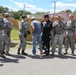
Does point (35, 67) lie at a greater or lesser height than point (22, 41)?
lesser

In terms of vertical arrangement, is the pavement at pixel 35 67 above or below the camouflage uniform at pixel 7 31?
below

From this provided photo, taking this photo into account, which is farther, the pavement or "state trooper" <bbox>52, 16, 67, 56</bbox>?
"state trooper" <bbox>52, 16, 67, 56</bbox>

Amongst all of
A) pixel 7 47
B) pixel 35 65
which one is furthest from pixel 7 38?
pixel 35 65

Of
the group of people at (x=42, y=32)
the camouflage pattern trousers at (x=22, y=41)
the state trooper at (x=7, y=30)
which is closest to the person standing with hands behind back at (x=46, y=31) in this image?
the group of people at (x=42, y=32)

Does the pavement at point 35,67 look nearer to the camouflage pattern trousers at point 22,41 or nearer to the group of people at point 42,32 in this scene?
the group of people at point 42,32

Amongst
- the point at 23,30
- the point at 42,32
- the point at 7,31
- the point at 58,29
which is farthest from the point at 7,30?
the point at 58,29

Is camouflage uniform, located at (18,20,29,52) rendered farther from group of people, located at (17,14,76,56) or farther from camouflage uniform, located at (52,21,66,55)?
camouflage uniform, located at (52,21,66,55)

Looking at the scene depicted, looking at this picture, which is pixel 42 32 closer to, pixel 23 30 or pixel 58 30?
pixel 58 30

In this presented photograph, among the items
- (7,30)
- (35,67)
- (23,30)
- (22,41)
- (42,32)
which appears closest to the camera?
(35,67)

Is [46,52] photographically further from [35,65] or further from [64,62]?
[35,65]

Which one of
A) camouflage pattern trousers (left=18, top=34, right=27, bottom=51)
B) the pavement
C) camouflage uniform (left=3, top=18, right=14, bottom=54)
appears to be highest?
camouflage uniform (left=3, top=18, right=14, bottom=54)

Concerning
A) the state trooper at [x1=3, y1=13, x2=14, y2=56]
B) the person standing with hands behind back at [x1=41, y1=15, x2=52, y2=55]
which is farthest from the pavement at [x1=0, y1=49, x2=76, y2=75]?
the person standing with hands behind back at [x1=41, y1=15, x2=52, y2=55]

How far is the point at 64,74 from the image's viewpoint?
8.59 m

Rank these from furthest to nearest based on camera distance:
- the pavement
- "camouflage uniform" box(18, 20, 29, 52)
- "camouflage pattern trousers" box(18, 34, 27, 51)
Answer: "camouflage pattern trousers" box(18, 34, 27, 51) → "camouflage uniform" box(18, 20, 29, 52) → the pavement
